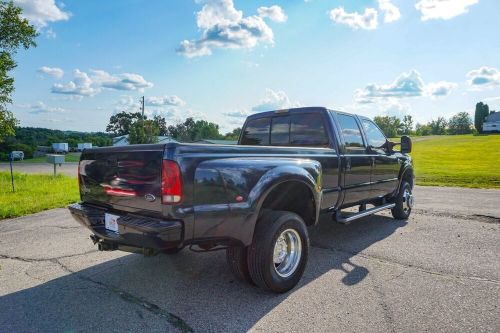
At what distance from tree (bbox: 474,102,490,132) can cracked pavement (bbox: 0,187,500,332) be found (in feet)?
378

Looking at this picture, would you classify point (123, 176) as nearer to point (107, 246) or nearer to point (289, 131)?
point (107, 246)

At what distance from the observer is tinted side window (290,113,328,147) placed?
5.09 metres

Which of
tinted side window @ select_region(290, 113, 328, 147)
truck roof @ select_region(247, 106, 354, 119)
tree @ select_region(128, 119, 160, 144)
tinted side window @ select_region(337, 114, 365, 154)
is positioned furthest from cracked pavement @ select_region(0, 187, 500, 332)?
tree @ select_region(128, 119, 160, 144)

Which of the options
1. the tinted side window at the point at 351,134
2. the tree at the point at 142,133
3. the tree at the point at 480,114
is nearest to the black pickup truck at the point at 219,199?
the tinted side window at the point at 351,134

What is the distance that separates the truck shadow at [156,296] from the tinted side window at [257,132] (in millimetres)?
1886

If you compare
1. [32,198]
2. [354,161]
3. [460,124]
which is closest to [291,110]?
[354,161]

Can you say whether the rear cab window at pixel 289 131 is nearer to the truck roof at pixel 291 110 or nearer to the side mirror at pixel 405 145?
the truck roof at pixel 291 110

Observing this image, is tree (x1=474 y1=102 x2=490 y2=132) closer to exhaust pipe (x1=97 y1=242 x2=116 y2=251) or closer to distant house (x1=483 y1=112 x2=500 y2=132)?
distant house (x1=483 y1=112 x2=500 y2=132)

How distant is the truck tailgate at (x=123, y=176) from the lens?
301cm

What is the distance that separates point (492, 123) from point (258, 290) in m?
115

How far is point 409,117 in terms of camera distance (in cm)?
13475

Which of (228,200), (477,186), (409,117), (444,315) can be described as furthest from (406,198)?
(409,117)

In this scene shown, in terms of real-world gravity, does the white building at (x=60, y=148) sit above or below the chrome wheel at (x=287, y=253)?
below

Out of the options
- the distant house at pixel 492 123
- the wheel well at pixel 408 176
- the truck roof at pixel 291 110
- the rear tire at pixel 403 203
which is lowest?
the rear tire at pixel 403 203
